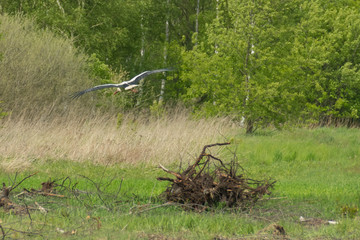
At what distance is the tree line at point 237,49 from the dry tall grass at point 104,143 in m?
6.28

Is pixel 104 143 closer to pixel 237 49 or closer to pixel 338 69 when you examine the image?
pixel 237 49

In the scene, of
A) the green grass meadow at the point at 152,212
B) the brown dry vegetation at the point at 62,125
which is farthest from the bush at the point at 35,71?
the green grass meadow at the point at 152,212

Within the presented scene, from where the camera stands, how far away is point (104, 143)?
14742 millimetres

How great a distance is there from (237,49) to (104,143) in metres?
9.59

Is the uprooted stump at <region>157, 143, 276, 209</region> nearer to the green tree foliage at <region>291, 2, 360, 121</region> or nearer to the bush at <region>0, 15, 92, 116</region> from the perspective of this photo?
the bush at <region>0, 15, 92, 116</region>

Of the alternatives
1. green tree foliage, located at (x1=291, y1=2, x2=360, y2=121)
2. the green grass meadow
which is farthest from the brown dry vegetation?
green tree foliage, located at (x1=291, y1=2, x2=360, y2=121)

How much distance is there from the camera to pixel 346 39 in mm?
36031

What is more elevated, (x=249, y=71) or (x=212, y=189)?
(x=212, y=189)

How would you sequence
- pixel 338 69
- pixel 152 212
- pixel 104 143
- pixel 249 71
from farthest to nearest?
pixel 338 69 → pixel 249 71 → pixel 104 143 → pixel 152 212

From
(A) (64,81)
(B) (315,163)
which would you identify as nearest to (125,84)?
(B) (315,163)

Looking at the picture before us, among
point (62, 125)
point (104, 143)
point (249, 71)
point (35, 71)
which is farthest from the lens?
point (35, 71)

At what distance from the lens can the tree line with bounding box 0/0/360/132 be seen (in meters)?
A: 22.4

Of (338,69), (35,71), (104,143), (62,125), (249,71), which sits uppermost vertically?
(249,71)

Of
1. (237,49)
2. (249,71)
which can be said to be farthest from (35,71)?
(249,71)
